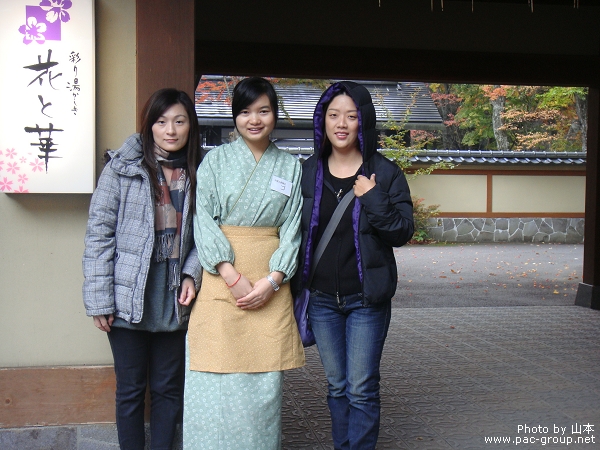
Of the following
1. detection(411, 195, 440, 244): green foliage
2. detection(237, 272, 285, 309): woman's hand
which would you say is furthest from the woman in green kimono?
detection(411, 195, 440, 244): green foliage

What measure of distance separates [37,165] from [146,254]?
0.85 m

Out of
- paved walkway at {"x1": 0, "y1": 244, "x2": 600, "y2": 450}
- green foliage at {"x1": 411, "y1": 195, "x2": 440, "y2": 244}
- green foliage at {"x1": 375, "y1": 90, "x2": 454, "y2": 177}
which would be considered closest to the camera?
paved walkway at {"x1": 0, "y1": 244, "x2": 600, "y2": 450}

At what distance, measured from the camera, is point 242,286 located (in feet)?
9.34

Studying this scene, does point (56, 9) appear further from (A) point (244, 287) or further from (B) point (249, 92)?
(A) point (244, 287)

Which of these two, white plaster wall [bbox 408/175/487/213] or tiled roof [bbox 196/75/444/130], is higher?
tiled roof [bbox 196/75/444/130]

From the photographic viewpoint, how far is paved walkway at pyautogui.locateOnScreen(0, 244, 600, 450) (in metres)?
3.83

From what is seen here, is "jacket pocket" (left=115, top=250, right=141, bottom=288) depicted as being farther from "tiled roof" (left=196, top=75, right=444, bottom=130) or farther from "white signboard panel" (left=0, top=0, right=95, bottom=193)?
"tiled roof" (left=196, top=75, right=444, bottom=130)

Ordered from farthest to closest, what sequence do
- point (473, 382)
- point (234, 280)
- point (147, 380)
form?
point (473, 382) < point (147, 380) < point (234, 280)

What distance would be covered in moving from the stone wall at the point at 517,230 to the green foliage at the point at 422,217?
0.59 m

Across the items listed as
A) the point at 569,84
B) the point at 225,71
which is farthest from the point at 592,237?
the point at 225,71

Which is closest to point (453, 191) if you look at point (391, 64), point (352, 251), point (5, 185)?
point (391, 64)

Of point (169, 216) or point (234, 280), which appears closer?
point (234, 280)

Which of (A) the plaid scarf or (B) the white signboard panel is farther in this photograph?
(B) the white signboard panel

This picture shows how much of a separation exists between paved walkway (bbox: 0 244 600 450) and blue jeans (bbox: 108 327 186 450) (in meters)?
0.45
